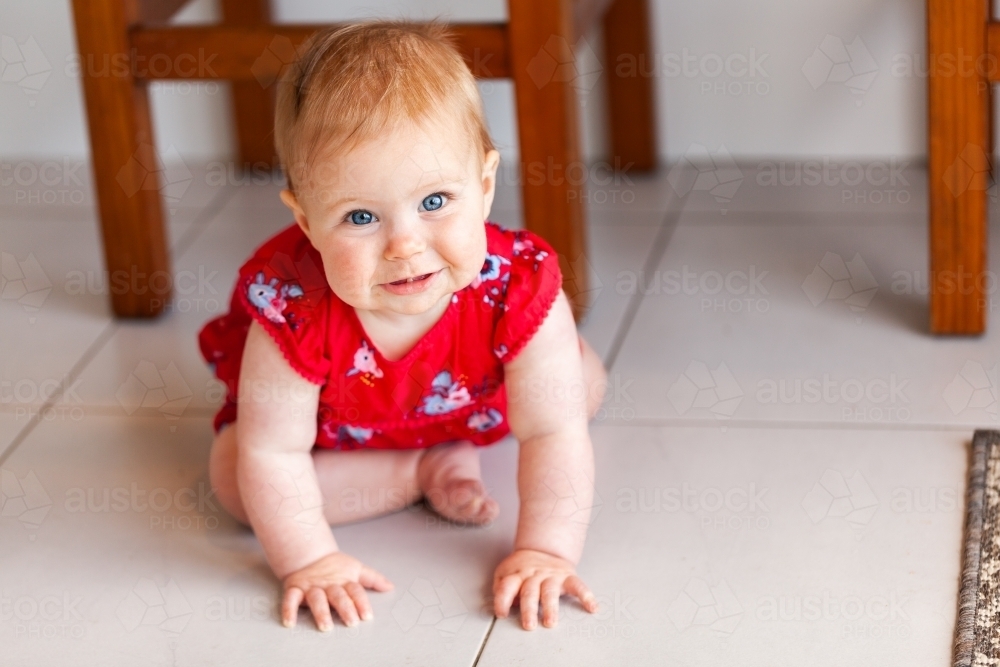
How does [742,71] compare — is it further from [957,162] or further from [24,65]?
[24,65]

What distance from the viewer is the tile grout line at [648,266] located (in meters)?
1.26

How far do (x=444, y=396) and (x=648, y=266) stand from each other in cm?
48

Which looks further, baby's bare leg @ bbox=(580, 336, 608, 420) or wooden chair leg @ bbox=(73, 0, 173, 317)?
wooden chair leg @ bbox=(73, 0, 173, 317)

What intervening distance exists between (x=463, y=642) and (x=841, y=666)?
9.7 inches

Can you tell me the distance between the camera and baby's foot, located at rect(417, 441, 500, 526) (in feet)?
3.29

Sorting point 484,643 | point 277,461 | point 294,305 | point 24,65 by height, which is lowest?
point 484,643

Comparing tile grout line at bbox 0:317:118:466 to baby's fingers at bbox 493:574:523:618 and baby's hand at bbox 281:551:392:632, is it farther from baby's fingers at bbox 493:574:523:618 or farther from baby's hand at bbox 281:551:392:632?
baby's fingers at bbox 493:574:523:618

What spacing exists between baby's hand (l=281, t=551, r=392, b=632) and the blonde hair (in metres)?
0.27

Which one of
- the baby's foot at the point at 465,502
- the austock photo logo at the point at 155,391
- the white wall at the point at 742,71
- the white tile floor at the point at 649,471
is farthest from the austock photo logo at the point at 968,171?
the austock photo logo at the point at 155,391

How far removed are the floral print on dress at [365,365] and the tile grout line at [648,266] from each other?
1.06 feet

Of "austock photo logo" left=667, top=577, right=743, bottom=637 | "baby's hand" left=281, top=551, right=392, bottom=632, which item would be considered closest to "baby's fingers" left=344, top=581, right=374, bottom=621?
"baby's hand" left=281, top=551, right=392, bottom=632

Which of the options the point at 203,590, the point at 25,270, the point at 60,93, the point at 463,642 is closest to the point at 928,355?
the point at 463,642

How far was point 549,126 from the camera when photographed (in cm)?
120

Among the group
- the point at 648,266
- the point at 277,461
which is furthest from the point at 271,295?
the point at 648,266
